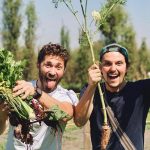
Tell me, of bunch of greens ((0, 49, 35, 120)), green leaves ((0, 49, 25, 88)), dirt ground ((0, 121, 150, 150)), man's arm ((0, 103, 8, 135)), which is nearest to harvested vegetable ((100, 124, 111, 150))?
man's arm ((0, 103, 8, 135))

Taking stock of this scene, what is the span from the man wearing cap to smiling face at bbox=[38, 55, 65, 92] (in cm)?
38

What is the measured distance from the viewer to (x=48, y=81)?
4.13 m

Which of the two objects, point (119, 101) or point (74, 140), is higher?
point (119, 101)

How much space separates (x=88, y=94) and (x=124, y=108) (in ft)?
1.57

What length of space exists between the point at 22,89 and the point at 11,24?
116 feet

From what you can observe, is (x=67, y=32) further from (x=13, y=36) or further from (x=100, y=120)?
(x=100, y=120)

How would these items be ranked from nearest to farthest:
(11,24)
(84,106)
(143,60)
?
(84,106) < (11,24) < (143,60)

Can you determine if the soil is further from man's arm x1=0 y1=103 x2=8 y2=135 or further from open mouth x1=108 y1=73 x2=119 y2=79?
man's arm x1=0 y1=103 x2=8 y2=135

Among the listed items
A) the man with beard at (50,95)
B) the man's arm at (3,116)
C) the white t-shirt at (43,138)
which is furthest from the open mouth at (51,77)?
the man's arm at (3,116)

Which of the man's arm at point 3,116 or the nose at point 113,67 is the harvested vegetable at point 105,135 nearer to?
the nose at point 113,67

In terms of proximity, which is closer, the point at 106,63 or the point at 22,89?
the point at 22,89

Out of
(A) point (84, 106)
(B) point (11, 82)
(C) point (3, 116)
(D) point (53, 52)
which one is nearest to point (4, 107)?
(B) point (11, 82)

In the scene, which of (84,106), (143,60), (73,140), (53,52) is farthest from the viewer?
(143,60)

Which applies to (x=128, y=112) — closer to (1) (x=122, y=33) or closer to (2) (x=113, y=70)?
(2) (x=113, y=70)
